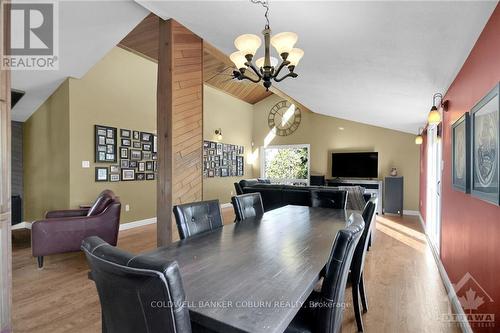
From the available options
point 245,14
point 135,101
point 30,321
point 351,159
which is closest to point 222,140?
point 135,101

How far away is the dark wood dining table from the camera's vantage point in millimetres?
914

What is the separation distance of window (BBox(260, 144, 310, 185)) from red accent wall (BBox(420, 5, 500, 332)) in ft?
18.5

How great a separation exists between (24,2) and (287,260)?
13.0ft

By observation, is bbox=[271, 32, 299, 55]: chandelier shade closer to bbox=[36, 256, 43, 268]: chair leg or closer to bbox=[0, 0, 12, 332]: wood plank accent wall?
bbox=[0, 0, 12, 332]: wood plank accent wall

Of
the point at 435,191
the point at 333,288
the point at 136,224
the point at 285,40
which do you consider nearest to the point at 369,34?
the point at 285,40

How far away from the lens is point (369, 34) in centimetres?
219

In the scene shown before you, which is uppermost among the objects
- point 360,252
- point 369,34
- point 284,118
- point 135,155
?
point 284,118

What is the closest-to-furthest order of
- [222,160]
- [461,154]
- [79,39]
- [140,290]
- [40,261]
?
[140,290] < [461,154] < [40,261] < [79,39] < [222,160]

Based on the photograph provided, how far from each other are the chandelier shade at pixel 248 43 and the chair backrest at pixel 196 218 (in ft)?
4.34

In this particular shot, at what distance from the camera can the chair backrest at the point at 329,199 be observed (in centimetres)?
365

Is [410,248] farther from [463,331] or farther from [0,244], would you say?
[0,244]

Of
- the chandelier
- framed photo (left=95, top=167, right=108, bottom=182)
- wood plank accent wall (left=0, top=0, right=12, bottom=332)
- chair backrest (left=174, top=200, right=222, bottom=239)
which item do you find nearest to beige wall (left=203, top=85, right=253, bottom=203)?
framed photo (left=95, top=167, right=108, bottom=182)

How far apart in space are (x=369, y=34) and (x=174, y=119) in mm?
2220

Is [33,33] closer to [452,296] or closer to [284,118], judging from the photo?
[452,296]
